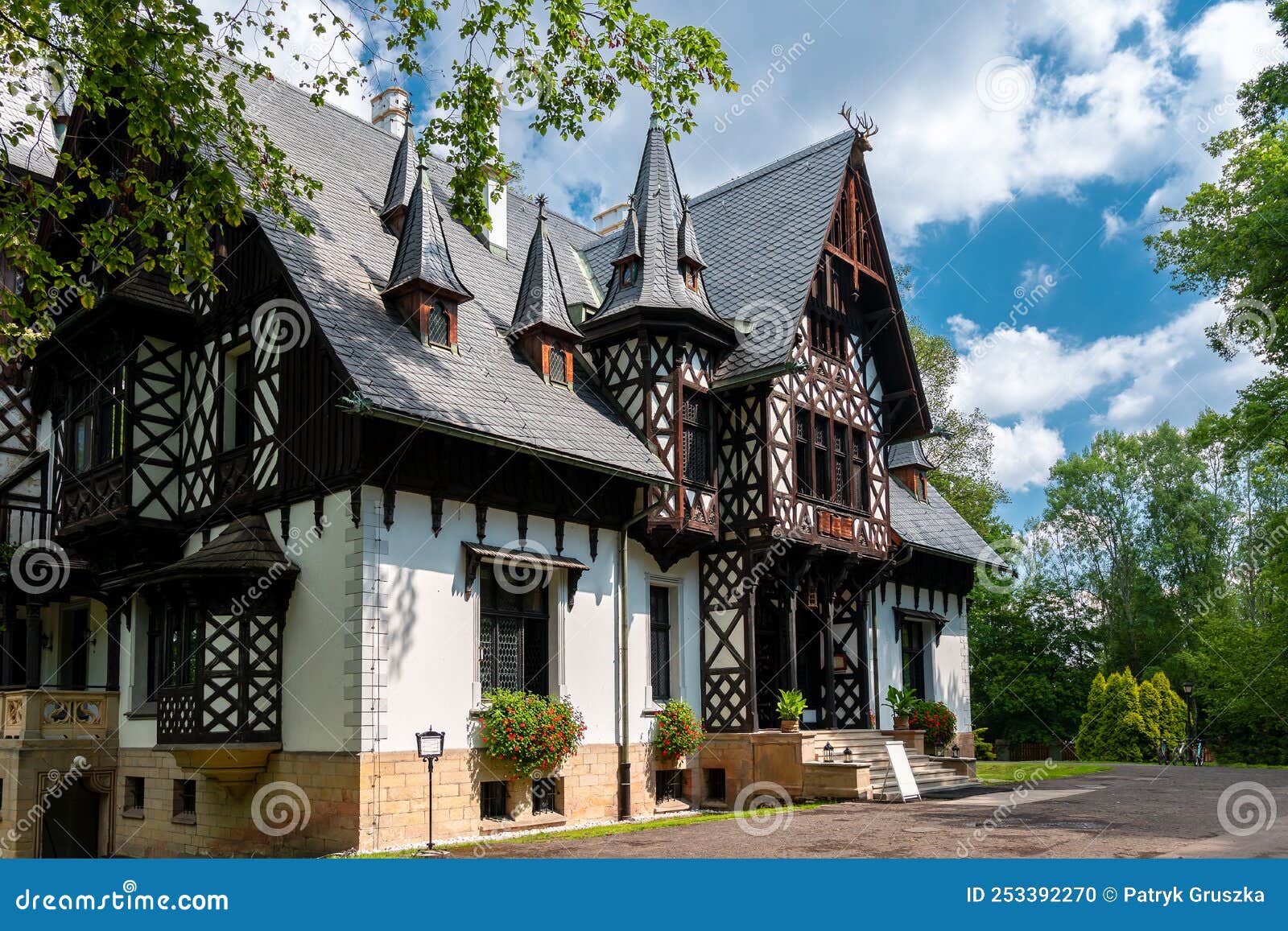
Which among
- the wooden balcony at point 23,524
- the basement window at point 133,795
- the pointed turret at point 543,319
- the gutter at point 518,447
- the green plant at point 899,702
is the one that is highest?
the pointed turret at point 543,319

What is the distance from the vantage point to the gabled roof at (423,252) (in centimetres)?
1672

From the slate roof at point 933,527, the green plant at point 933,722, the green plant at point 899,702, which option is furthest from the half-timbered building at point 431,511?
the slate roof at point 933,527

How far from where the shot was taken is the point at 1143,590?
164 ft

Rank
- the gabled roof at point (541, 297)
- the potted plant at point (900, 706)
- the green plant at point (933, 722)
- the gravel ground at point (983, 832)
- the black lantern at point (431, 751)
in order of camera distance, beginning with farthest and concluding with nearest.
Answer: the green plant at point (933, 722) < the potted plant at point (900, 706) < the gabled roof at point (541, 297) < the black lantern at point (431, 751) < the gravel ground at point (983, 832)

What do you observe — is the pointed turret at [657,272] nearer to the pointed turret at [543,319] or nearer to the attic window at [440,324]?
the pointed turret at [543,319]

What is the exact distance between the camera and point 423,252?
1673 cm

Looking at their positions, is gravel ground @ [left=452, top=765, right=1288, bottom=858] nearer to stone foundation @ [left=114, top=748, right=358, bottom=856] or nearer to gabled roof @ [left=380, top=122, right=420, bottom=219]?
stone foundation @ [left=114, top=748, right=358, bottom=856]

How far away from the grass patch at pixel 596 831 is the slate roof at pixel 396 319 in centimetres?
524

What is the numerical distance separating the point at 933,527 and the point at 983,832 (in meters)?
14.8

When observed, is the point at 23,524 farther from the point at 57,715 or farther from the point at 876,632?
the point at 876,632

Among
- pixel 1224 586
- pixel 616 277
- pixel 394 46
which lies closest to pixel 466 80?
A: pixel 394 46

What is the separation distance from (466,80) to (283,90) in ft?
25.6

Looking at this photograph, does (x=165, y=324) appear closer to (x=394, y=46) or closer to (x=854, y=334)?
(x=394, y=46)

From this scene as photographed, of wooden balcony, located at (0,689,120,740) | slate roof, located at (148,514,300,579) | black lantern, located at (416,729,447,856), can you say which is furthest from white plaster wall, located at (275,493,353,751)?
wooden balcony, located at (0,689,120,740)
